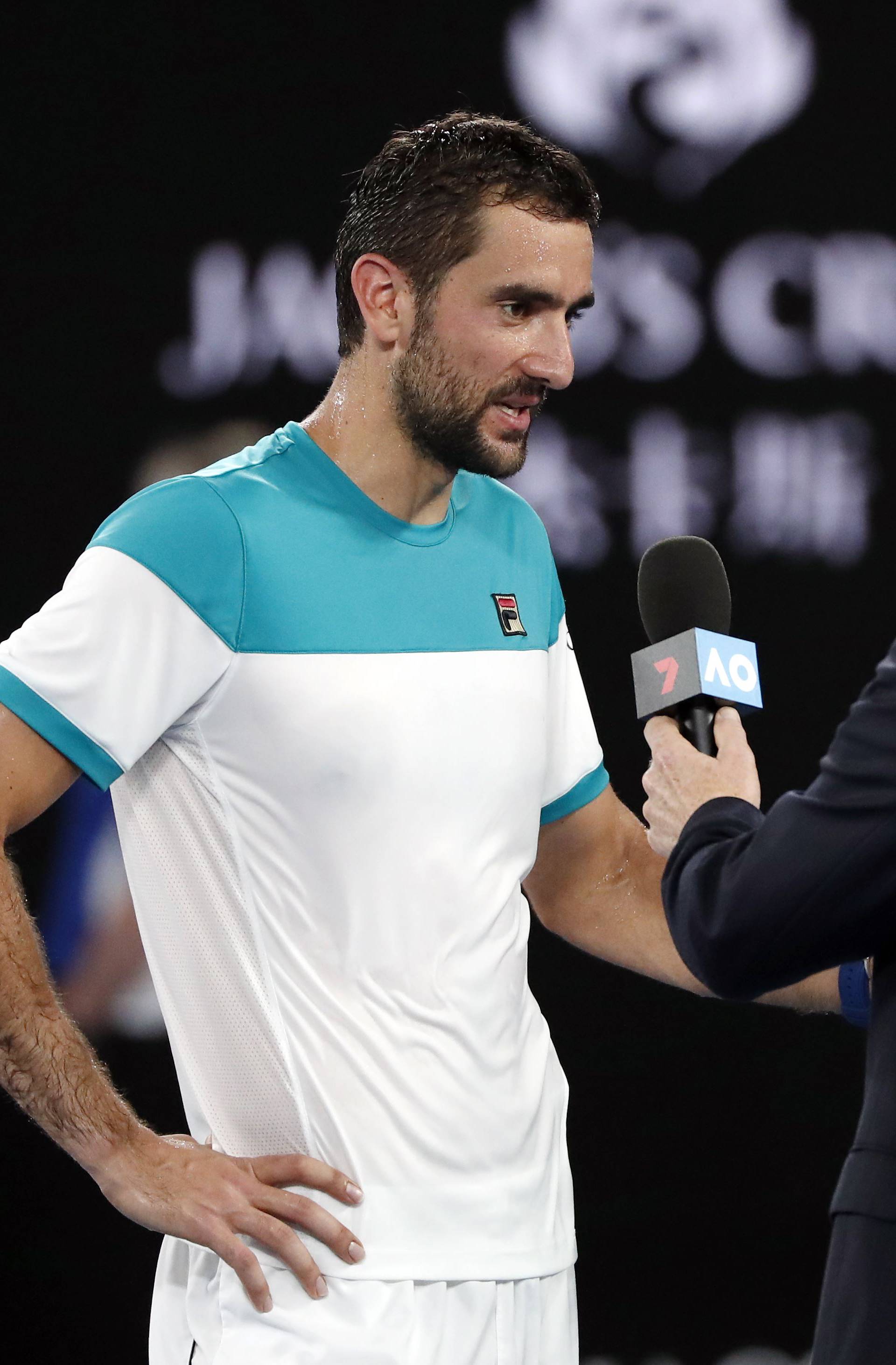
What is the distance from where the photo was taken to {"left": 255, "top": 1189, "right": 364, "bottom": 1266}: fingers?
1.34 metres

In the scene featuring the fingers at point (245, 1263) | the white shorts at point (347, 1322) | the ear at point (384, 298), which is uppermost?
the ear at point (384, 298)

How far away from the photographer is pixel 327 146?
2.72 meters

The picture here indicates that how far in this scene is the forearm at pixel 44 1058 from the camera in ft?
4.31

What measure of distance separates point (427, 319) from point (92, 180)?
1347 mm

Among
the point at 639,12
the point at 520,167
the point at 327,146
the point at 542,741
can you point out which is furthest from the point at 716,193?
the point at 542,741

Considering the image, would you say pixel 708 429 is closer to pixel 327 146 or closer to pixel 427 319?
pixel 327 146

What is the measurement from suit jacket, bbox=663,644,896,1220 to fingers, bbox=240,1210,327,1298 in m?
0.46

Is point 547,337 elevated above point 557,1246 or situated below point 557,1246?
above

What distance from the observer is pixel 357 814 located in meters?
1.40

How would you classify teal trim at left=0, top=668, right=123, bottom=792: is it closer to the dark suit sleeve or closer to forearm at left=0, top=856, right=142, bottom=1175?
forearm at left=0, top=856, right=142, bottom=1175

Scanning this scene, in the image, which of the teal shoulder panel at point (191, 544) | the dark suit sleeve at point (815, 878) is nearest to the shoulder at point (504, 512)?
the teal shoulder panel at point (191, 544)

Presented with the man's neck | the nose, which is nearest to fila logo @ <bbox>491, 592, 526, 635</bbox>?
the man's neck

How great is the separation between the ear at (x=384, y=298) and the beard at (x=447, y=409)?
0.08ft

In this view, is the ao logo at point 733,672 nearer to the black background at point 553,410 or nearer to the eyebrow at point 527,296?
the eyebrow at point 527,296
